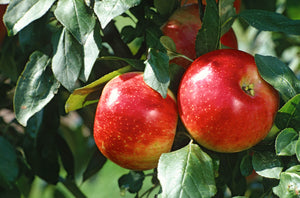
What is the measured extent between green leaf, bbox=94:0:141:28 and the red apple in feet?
0.54

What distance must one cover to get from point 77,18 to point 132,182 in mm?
369

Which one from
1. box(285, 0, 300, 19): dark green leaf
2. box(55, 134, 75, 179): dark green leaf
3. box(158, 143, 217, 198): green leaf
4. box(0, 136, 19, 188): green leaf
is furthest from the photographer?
box(285, 0, 300, 19): dark green leaf

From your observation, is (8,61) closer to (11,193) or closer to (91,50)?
(11,193)

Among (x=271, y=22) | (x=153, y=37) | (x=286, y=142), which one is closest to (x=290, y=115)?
(x=286, y=142)

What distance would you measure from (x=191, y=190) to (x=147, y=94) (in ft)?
0.58

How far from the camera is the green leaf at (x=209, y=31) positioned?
73 cm

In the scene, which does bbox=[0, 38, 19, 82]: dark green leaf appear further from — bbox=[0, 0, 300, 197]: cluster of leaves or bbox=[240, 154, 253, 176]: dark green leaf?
bbox=[240, 154, 253, 176]: dark green leaf

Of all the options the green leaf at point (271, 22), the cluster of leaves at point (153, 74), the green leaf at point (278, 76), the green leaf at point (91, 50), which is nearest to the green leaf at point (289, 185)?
the cluster of leaves at point (153, 74)

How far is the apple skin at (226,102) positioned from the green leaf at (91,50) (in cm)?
15

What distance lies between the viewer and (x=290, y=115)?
0.69 meters

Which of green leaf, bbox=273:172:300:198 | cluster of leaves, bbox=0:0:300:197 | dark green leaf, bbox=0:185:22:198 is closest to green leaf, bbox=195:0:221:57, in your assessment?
cluster of leaves, bbox=0:0:300:197

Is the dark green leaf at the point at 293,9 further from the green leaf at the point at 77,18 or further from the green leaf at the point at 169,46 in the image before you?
the green leaf at the point at 77,18

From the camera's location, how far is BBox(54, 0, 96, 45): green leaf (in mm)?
696

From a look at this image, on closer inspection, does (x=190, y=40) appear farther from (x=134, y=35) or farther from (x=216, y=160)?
(x=216, y=160)
